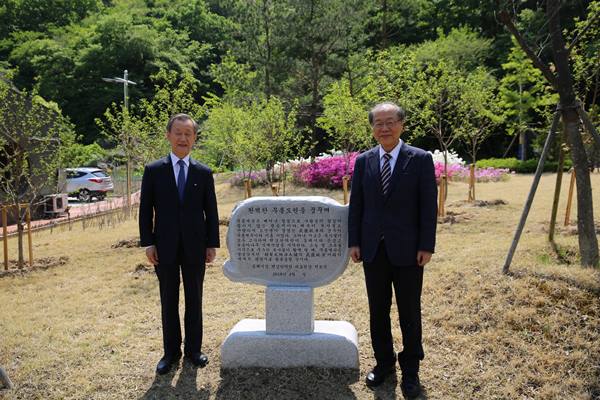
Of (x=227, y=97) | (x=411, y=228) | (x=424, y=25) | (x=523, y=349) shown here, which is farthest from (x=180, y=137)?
(x=424, y=25)

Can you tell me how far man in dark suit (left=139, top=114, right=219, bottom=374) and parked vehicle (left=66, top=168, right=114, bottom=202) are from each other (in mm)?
18768

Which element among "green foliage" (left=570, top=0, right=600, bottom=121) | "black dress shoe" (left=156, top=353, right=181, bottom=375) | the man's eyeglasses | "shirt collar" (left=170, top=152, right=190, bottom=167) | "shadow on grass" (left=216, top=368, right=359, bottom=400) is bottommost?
"shadow on grass" (left=216, top=368, right=359, bottom=400)

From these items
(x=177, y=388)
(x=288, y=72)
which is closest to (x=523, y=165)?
(x=288, y=72)

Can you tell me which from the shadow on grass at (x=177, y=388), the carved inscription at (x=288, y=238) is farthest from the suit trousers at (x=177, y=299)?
the carved inscription at (x=288, y=238)

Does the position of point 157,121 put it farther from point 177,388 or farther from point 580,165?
point 580,165

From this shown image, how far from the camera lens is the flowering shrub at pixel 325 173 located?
1742 centimetres

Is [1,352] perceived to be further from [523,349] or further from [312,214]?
[523,349]

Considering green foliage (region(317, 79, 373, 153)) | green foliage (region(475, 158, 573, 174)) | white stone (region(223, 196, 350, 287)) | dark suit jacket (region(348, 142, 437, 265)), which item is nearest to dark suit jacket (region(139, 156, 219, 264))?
white stone (region(223, 196, 350, 287))

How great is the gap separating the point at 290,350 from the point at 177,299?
3.01 feet

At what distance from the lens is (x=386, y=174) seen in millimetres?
3301

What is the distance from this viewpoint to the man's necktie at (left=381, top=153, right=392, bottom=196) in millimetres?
3275

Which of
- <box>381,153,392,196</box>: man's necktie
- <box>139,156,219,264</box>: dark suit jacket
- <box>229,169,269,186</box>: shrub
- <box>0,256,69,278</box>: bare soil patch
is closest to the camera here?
<box>381,153,392,196</box>: man's necktie

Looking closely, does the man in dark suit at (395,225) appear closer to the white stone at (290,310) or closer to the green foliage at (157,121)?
the white stone at (290,310)

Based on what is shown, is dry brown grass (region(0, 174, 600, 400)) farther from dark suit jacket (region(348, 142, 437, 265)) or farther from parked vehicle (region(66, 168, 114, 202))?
parked vehicle (region(66, 168, 114, 202))
